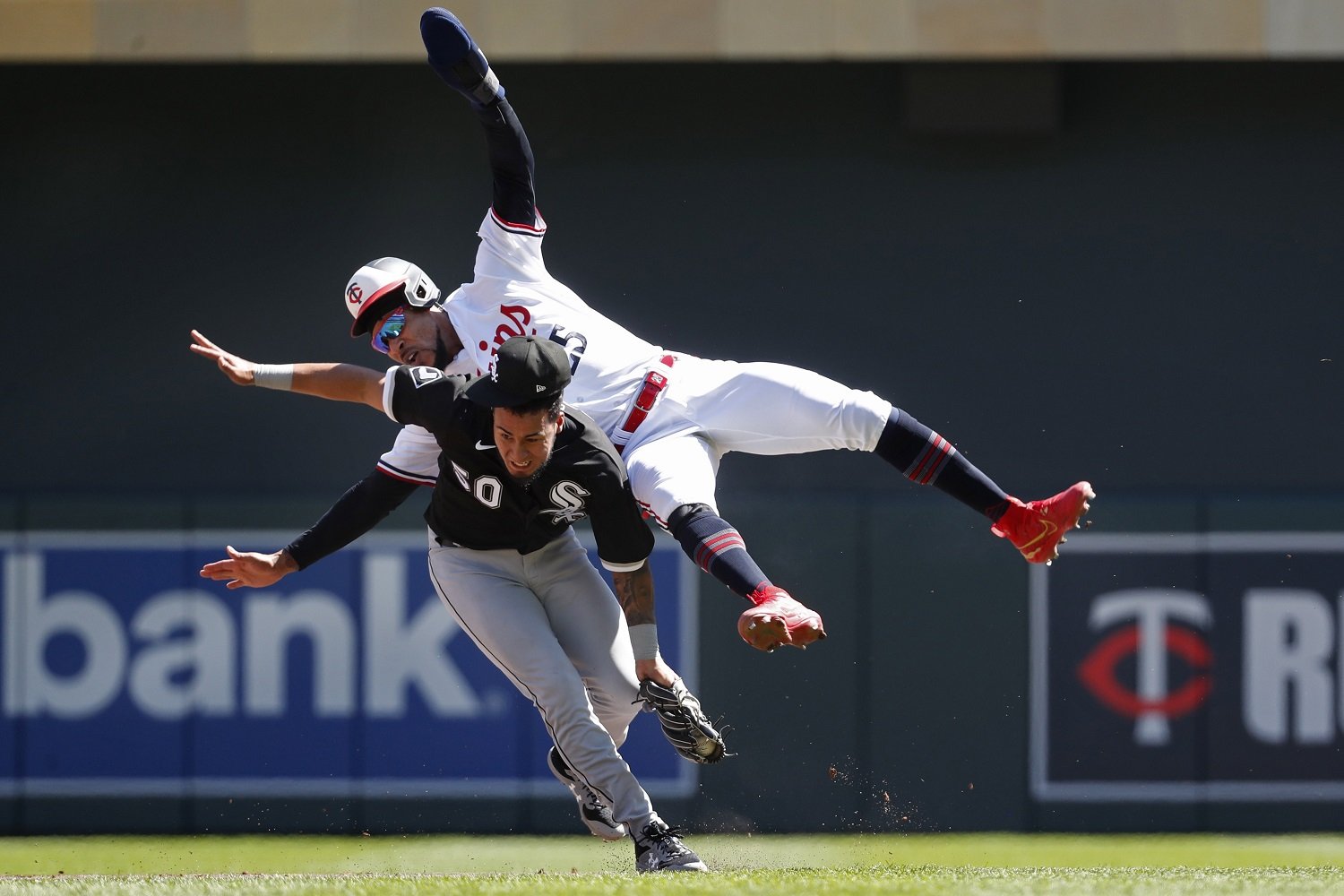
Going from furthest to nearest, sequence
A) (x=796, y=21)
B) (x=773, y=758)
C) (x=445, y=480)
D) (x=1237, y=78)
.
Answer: (x=1237, y=78)
(x=796, y=21)
(x=773, y=758)
(x=445, y=480)

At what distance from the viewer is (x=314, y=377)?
17.0 ft

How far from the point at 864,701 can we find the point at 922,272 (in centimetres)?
252

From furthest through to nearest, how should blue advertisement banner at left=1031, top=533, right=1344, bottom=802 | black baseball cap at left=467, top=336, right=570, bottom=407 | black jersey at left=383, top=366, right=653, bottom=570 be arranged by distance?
blue advertisement banner at left=1031, top=533, right=1344, bottom=802, black jersey at left=383, top=366, right=653, bottom=570, black baseball cap at left=467, top=336, right=570, bottom=407

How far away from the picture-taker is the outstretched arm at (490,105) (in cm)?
496

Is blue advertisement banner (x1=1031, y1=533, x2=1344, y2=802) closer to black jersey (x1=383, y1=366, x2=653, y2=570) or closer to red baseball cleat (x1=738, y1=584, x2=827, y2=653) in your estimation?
black jersey (x1=383, y1=366, x2=653, y2=570)

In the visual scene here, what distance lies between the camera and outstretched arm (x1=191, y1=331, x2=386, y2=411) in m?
5.11

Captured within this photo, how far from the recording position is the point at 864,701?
8.17m

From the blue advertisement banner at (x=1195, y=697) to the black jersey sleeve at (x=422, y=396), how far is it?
424 centimetres

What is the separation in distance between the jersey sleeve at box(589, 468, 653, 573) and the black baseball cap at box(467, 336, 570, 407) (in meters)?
0.35

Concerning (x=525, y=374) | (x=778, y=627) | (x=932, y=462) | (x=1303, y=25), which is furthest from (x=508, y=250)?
(x=1303, y=25)

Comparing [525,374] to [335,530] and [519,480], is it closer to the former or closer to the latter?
[519,480]

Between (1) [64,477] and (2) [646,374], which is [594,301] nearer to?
(1) [64,477]

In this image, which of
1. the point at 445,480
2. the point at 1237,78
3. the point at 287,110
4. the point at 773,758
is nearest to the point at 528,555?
the point at 445,480

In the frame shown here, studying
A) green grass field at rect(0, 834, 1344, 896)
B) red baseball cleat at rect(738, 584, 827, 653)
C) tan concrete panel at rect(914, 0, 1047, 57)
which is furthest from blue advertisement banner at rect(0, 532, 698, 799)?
red baseball cleat at rect(738, 584, 827, 653)
